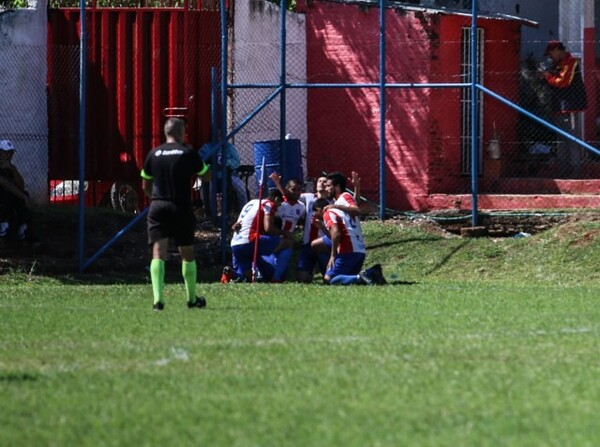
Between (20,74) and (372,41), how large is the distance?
5.67 meters

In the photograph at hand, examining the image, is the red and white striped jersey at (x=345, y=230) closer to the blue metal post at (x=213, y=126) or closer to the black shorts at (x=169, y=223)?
the blue metal post at (x=213, y=126)

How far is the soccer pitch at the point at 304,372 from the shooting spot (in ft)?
24.2

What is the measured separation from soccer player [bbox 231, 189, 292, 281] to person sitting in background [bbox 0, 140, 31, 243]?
3239 mm

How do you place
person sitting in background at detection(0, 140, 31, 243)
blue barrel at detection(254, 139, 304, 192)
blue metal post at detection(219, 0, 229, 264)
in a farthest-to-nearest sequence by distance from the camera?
blue barrel at detection(254, 139, 304, 192), blue metal post at detection(219, 0, 229, 264), person sitting in background at detection(0, 140, 31, 243)

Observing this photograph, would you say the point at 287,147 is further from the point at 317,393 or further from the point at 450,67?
the point at 317,393

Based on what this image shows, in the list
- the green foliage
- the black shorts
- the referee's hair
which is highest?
the green foliage

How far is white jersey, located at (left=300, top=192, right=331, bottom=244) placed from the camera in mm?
18047

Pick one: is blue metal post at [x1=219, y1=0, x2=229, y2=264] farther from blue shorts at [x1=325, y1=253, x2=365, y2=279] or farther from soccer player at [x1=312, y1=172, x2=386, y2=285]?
blue shorts at [x1=325, y1=253, x2=365, y2=279]

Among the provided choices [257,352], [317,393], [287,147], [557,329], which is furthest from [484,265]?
[317,393]

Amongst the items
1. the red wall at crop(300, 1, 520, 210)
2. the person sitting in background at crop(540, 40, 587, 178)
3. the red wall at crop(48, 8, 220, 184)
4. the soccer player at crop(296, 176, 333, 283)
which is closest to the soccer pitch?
the soccer player at crop(296, 176, 333, 283)

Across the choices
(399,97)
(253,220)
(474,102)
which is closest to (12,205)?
(253,220)

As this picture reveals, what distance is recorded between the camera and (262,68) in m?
23.0

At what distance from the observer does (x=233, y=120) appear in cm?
2283

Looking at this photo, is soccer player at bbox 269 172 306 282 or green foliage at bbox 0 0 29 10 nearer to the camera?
soccer player at bbox 269 172 306 282
